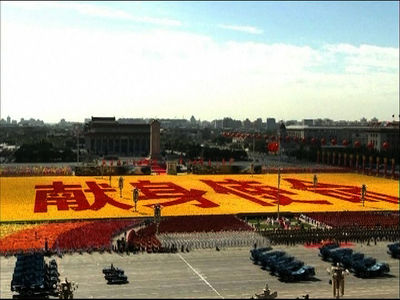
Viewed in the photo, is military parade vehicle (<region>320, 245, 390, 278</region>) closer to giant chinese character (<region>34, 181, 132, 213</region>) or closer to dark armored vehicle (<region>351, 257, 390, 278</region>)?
dark armored vehicle (<region>351, 257, 390, 278</region>)

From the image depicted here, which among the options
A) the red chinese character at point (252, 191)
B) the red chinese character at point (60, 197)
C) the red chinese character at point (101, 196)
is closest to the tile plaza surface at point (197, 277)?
the red chinese character at point (101, 196)

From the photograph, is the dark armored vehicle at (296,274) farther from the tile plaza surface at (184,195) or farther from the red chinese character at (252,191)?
the red chinese character at (252,191)

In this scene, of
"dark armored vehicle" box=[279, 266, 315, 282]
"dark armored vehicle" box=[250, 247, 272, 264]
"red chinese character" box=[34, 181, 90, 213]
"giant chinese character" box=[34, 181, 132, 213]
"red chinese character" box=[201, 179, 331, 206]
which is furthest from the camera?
"red chinese character" box=[201, 179, 331, 206]

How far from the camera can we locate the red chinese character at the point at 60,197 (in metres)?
67.2

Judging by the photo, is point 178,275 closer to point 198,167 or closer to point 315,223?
point 315,223

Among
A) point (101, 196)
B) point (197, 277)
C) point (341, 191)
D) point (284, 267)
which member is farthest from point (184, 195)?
point (284, 267)

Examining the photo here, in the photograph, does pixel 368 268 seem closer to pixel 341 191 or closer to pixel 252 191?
pixel 252 191

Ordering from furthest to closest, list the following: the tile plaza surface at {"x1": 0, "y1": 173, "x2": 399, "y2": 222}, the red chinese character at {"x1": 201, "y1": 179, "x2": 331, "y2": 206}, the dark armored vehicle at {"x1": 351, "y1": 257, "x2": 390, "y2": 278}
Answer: the red chinese character at {"x1": 201, "y1": 179, "x2": 331, "y2": 206} < the tile plaza surface at {"x1": 0, "y1": 173, "x2": 399, "y2": 222} < the dark armored vehicle at {"x1": 351, "y1": 257, "x2": 390, "y2": 278}

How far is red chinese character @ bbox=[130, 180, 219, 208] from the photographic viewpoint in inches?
2822

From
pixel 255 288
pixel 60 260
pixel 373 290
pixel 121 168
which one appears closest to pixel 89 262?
pixel 60 260

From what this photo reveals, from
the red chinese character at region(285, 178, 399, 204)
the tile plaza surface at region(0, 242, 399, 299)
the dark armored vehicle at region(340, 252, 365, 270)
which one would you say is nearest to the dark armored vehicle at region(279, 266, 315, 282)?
the tile plaza surface at region(0, 242, 399, 299)

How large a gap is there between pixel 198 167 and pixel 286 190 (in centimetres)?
3066

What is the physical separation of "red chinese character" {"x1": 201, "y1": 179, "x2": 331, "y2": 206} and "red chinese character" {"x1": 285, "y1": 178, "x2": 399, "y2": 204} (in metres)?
5.06

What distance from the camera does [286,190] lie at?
84.9 meters
